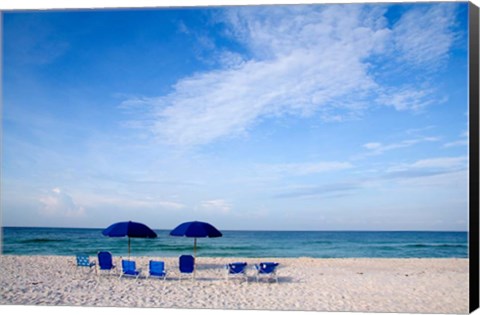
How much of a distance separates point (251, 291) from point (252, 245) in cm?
1850

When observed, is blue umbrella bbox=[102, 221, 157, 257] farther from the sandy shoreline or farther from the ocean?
the ocean

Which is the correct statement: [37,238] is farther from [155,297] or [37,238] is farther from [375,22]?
[375,22]

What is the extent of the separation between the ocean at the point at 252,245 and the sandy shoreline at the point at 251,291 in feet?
36.4

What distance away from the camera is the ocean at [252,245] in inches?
882

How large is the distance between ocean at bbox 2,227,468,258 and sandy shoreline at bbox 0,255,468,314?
1109 cm

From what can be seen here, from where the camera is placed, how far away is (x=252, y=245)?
26688 mm

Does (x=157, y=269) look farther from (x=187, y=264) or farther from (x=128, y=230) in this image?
(x=128, y=230)

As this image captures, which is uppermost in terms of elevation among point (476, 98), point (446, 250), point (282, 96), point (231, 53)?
point (231, 53)

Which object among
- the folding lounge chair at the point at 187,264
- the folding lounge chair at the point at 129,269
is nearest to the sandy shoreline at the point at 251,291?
the folding lounge chair at the point at 129,269

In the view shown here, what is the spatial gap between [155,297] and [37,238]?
19.5 metres

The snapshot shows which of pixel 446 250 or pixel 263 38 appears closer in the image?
pixel 263 38

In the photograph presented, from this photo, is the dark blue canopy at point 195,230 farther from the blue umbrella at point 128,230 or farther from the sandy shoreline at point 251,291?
the sandy shoreline at point 251,291

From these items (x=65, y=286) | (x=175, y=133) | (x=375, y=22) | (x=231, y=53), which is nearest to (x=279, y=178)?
(x=175, y=133)

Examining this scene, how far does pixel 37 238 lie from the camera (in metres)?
25.2
